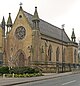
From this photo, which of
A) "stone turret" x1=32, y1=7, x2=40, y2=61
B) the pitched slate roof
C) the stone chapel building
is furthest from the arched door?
the pitched slate roof

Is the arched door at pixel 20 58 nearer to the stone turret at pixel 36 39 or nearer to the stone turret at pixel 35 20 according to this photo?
the stone turret at pixel 36 39

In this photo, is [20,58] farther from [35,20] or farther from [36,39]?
[35,20]

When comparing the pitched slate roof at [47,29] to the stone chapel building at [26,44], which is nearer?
the stone chapel building at [26,44]

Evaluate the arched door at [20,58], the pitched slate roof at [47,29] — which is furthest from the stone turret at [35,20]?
the arched door at [20,58]

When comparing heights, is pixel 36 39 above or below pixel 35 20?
below

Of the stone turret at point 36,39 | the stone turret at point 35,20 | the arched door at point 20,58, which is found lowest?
the arched door at point 20,58

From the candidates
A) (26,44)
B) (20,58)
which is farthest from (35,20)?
(20,58)

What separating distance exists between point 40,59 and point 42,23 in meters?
17.3

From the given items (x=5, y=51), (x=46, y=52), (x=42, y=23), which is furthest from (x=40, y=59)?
(x=42, y=23)

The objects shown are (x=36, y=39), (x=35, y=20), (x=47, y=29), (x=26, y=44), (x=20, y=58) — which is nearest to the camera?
(x=35, y=20)

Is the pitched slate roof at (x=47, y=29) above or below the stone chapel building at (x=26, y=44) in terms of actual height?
above

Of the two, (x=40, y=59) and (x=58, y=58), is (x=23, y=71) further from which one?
(x=58, y=58)

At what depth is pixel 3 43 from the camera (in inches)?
3051

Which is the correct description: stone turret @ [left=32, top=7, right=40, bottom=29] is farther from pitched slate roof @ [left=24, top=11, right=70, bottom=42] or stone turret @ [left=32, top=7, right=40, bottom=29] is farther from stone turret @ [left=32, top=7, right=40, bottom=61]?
pitched slate roof @ [left=24, top=11, right=70, bottom=42]
